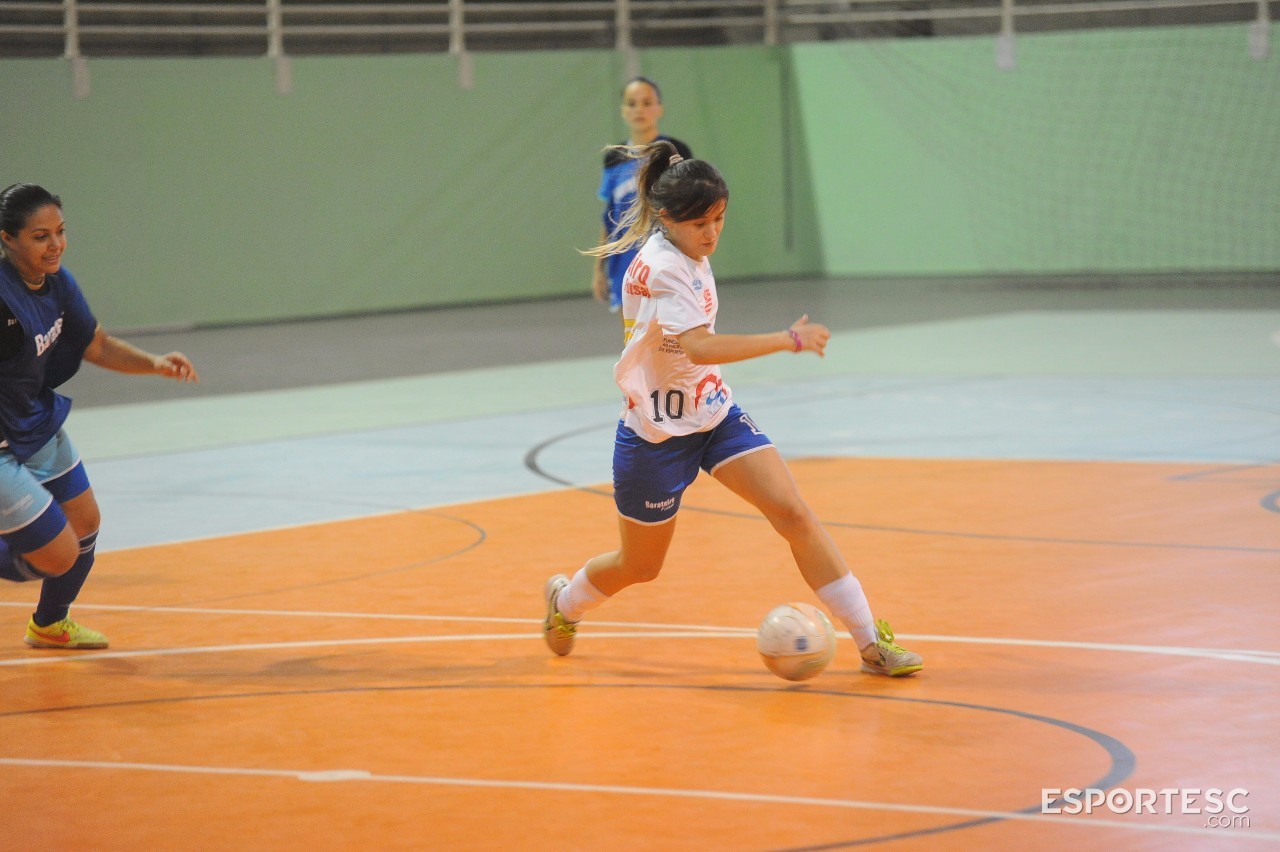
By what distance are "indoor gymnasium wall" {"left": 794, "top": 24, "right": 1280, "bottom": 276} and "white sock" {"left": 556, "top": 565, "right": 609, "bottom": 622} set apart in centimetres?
1546

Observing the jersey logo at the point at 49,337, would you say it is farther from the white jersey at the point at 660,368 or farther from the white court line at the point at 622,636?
the white jersey at the point at 660,368

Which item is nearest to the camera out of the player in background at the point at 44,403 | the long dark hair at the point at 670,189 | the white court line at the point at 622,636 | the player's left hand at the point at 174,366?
the long dark hair at the point at 670,189

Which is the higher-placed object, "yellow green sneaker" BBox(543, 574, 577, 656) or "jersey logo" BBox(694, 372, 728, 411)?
"jersey logo" BBox(694, 372, 728, 411)

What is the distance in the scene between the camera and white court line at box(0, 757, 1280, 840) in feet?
11.8

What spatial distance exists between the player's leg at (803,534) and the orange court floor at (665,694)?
3.6 inches

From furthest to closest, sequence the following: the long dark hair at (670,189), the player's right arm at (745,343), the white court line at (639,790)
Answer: the long dark hair at (670,189) < the player's right arm at (745,343) < the white court line at (639,790)

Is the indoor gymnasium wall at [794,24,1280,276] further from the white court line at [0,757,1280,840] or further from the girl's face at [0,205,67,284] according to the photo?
the white court line at [0,757,1280,840]

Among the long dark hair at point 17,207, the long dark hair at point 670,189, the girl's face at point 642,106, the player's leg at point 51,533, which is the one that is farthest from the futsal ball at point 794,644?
the girl's face at point 642,106

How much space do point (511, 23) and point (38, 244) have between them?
15669 mm

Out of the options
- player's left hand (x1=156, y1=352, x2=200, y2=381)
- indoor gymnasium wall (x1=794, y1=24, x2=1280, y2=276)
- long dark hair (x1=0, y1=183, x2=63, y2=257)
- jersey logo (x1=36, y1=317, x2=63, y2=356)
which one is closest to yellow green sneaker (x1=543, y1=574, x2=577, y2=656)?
player's left hand (x1=156, y1=352, x2=200, y2=381)

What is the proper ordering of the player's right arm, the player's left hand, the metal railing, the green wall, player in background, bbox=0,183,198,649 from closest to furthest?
1. the player's right arm
2. player in background, bbox=0,183,198,649
3. the player's left hand
4. the green wall
5. the metal railing

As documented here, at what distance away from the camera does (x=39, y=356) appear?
17.3 ft

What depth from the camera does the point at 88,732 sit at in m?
4.59

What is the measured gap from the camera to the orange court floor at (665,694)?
374 centimetres
